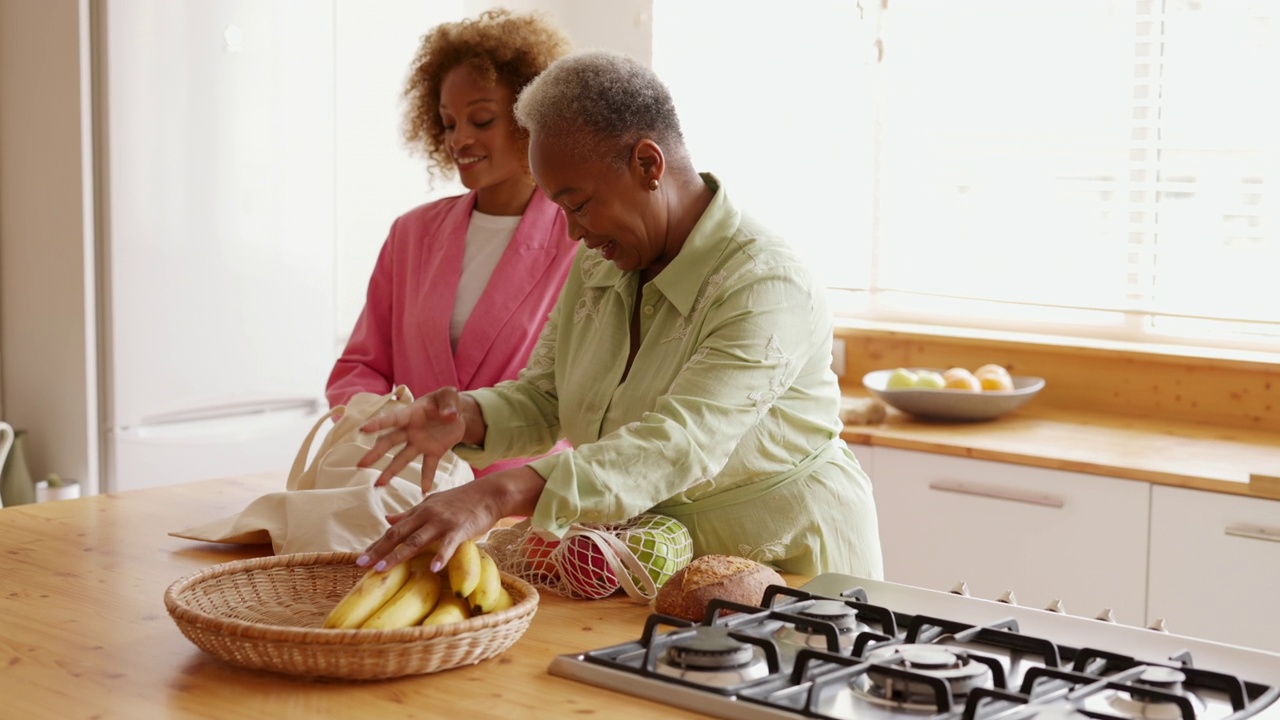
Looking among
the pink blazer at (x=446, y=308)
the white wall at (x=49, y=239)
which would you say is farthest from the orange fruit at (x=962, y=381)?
the white wall at (x=49, y=239)

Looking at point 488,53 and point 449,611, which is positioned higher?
point 488,53

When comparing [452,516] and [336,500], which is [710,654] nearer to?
[452,516]

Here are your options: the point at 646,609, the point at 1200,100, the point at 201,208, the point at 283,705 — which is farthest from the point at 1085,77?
the point at 283,705

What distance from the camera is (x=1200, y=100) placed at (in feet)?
10.7

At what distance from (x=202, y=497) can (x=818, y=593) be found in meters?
1.07

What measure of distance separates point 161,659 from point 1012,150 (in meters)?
2.76

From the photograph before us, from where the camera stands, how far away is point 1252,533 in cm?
256

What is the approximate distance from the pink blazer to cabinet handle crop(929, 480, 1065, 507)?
98cm

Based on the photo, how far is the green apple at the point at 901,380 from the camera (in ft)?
10.8

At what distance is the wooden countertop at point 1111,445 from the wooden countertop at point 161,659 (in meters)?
1.48

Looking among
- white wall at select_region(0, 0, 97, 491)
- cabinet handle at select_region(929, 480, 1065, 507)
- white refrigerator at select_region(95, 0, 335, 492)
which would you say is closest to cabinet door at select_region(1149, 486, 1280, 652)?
cabinet handle at select_region(929, 480, 1065, 507)

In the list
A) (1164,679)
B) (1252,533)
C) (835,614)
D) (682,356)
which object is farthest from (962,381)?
(1164,679)

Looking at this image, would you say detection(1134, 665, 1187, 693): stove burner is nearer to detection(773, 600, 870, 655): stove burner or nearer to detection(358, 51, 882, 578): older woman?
detection(773, 600, 870, 655): stove burner

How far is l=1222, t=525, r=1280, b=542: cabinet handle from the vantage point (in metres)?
2.55
